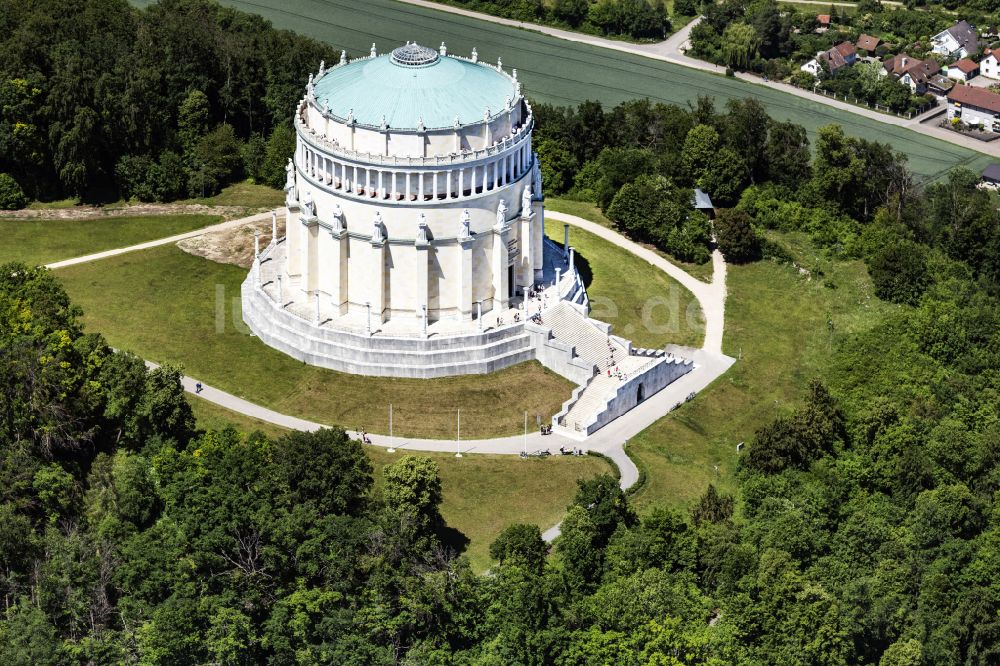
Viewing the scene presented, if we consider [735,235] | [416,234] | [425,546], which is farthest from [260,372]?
[735,235]

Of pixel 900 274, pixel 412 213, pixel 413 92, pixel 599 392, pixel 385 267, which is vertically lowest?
pixel 599 392

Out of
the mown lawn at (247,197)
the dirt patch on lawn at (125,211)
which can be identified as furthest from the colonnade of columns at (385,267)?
the mown lawn at (247,197)

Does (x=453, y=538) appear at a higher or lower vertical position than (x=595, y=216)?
lower

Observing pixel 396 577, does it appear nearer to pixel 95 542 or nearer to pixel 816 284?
pixel 95 542

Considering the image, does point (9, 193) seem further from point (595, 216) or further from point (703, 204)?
point (703, 204)

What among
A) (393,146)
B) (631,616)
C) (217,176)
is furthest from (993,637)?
(217,176)

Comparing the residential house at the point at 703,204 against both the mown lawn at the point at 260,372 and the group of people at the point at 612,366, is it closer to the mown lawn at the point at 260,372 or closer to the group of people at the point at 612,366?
the group of people at the point at 612,366
